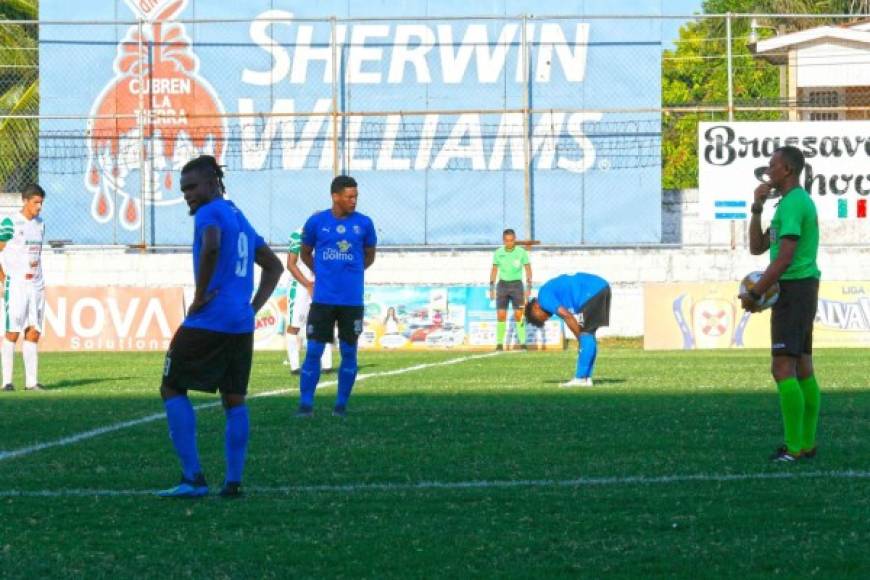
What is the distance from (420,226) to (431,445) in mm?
23468

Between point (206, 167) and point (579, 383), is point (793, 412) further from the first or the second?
point (579, 383)

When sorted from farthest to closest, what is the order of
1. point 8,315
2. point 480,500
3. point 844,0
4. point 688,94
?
1. point 688,94
2. point 844,0
3. point 8,315
4. point 480,500

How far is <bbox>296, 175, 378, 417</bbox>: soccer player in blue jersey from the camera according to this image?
1465 centimetres

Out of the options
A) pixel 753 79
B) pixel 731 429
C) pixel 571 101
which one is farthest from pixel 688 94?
pixel 731 429

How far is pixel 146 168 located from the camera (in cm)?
3462

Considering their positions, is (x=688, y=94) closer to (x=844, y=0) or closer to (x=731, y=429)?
(x=844, y=0)

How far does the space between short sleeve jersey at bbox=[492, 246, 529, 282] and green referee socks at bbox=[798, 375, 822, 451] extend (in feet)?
65.0

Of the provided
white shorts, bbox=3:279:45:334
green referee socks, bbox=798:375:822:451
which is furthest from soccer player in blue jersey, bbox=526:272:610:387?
green referee socks, bbox=798:375:822:451

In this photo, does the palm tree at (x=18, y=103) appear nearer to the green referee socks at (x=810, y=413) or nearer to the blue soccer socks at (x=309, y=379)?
the blue soccer socks at (x=309, y=379)

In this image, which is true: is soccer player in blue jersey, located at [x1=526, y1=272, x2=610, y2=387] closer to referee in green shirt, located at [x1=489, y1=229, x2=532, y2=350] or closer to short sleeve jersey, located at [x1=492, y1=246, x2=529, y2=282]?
referee in green shirt, located at [x1=489, y1=229, x2=532, y2=350]

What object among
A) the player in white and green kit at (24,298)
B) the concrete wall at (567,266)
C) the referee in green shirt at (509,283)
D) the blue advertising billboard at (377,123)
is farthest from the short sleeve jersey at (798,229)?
the blue advertising billboard at (377,123)

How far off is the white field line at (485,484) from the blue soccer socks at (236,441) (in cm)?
22

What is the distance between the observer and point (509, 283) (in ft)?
100

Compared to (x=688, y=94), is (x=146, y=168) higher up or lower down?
lower down
